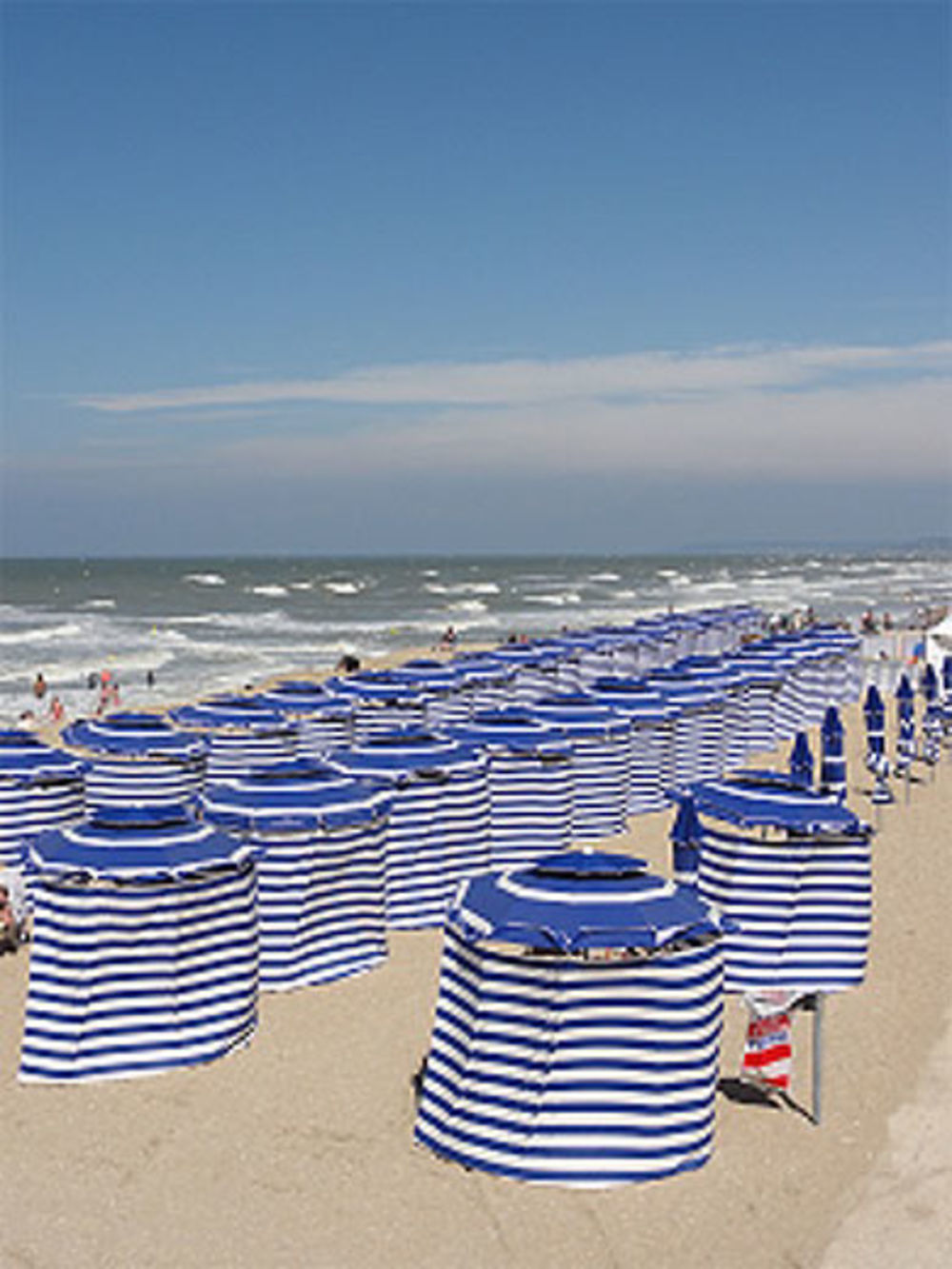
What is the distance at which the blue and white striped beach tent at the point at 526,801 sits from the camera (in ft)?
49.8

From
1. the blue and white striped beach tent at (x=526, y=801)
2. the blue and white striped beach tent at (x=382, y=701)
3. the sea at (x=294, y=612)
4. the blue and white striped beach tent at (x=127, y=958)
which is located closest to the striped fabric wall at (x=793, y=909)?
the blue and white striped beach tent at (x=526, y=801)

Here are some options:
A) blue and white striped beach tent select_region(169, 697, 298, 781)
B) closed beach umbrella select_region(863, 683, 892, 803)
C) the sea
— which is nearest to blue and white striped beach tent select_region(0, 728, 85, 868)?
blue and white striped beach tent select_region(169, 697, 298, 781)

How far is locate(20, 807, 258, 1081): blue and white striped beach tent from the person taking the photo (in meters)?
9.63

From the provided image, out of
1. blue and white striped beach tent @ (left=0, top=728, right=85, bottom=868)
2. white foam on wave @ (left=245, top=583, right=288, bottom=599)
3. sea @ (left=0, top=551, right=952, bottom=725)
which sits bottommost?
sea @ (left=0, top=551, right=952, bottom=725)

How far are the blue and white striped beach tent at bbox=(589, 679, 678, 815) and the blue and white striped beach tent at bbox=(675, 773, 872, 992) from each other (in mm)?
6778

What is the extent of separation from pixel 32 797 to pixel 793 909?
809 centimetres

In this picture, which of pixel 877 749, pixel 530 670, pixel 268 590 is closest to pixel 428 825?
pixel 877 749

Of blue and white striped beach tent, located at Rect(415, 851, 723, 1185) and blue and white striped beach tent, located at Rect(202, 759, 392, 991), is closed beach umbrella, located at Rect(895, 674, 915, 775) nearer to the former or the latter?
blue and white striped beach tent, located at Rect(202, 759, 392, 991)

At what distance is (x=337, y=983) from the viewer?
38.5ft

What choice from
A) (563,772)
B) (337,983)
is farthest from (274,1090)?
(563,772)

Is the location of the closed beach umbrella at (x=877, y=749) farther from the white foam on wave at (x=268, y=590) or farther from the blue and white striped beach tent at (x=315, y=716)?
the white foam on wave at (x=268, y=590)

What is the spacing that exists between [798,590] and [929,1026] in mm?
100764

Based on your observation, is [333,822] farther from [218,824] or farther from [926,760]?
[926,760]

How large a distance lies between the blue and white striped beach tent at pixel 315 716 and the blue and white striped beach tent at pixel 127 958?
6.72 m
